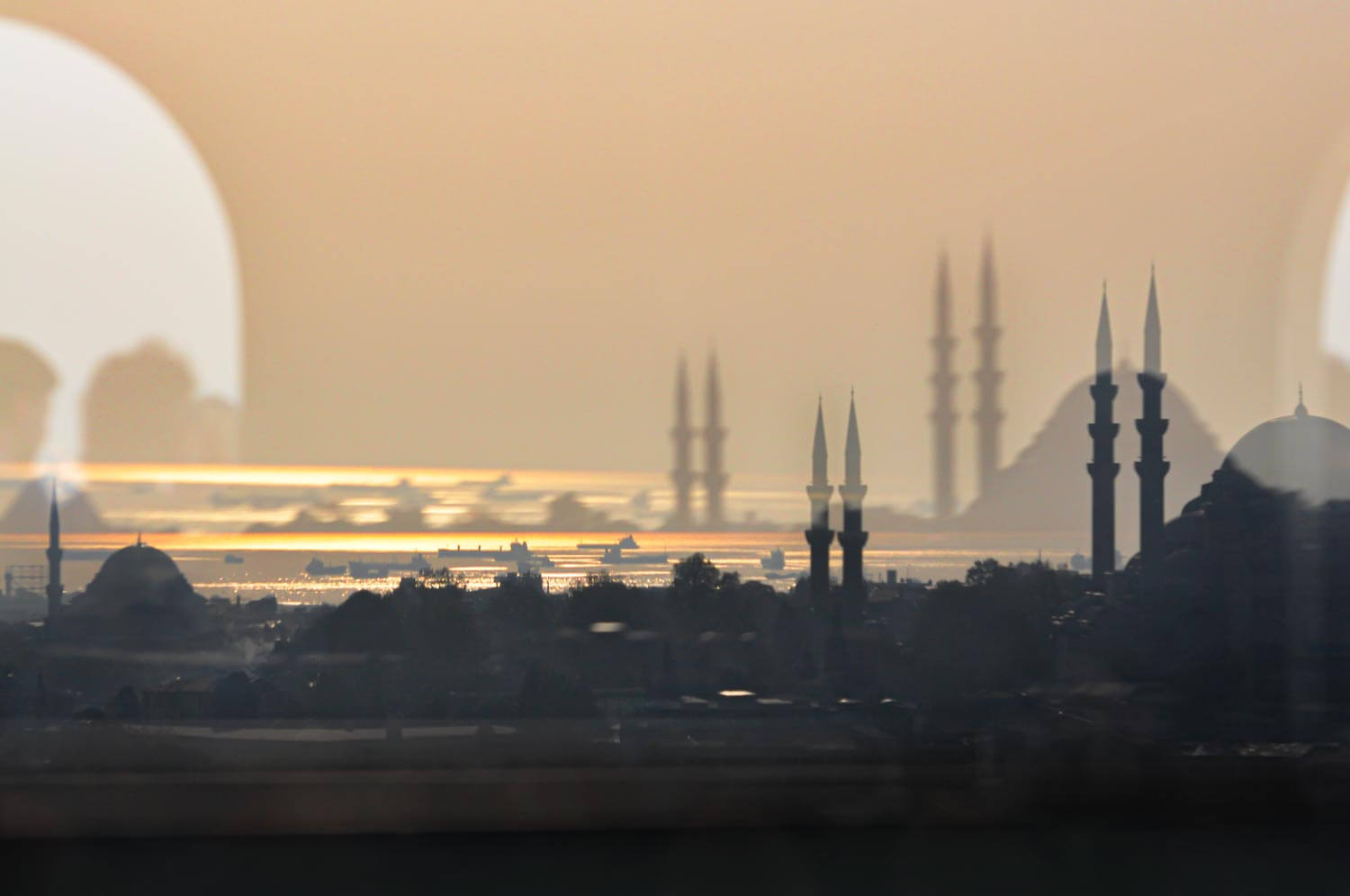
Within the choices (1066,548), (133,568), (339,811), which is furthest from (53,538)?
(339,811)

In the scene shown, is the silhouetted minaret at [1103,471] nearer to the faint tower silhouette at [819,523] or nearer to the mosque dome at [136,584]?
the faint tower silhouette at [819,523]

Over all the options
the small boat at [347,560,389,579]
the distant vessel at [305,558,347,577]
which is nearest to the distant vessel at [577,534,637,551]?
the small boat at [347,560,389,579]

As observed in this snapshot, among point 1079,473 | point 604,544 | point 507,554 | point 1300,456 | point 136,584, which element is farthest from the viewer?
point 604,544

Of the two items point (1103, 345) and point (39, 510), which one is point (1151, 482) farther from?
point (39, 510)

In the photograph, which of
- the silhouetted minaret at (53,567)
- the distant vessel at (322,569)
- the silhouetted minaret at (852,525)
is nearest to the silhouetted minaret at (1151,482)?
the silhouetted minaret at (852,525)

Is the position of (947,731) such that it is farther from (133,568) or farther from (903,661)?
(133,568)

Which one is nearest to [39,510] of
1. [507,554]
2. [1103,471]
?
[507,554]
